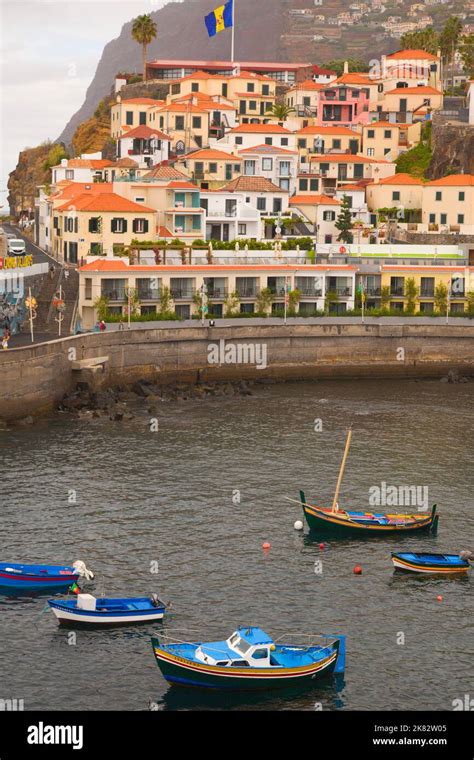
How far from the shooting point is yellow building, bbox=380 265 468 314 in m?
126

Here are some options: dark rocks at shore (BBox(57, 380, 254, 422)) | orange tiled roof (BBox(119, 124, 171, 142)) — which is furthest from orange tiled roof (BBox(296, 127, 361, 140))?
dark rocks at shore (BBox(57, 380, 254, 422))

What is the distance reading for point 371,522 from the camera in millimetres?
67688

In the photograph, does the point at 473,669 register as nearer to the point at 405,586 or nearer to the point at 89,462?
the point at 405,586

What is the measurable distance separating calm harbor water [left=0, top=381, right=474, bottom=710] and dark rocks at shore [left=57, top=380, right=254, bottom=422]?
68.7 inches

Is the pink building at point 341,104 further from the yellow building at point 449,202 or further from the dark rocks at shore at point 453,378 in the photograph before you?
the dark rocks at shore at point 453,378

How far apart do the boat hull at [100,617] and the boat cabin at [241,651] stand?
4.38m

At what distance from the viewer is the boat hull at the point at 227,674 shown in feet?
162

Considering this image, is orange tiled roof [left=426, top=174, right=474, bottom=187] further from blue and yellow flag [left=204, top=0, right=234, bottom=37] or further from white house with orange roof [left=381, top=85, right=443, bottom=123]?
blue and yellow flag [left=204, top=0, right=234, bottom=37]

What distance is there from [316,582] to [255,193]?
3610 inches

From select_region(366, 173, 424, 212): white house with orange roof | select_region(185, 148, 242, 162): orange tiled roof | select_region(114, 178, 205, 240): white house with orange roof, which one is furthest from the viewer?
select_region(185, 148, 242, 162): orange tiled roof

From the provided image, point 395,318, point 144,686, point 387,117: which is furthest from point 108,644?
point 387,117

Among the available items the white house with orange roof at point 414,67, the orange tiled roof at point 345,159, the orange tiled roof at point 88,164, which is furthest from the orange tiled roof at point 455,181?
the white house with orange roof at point 414,67
